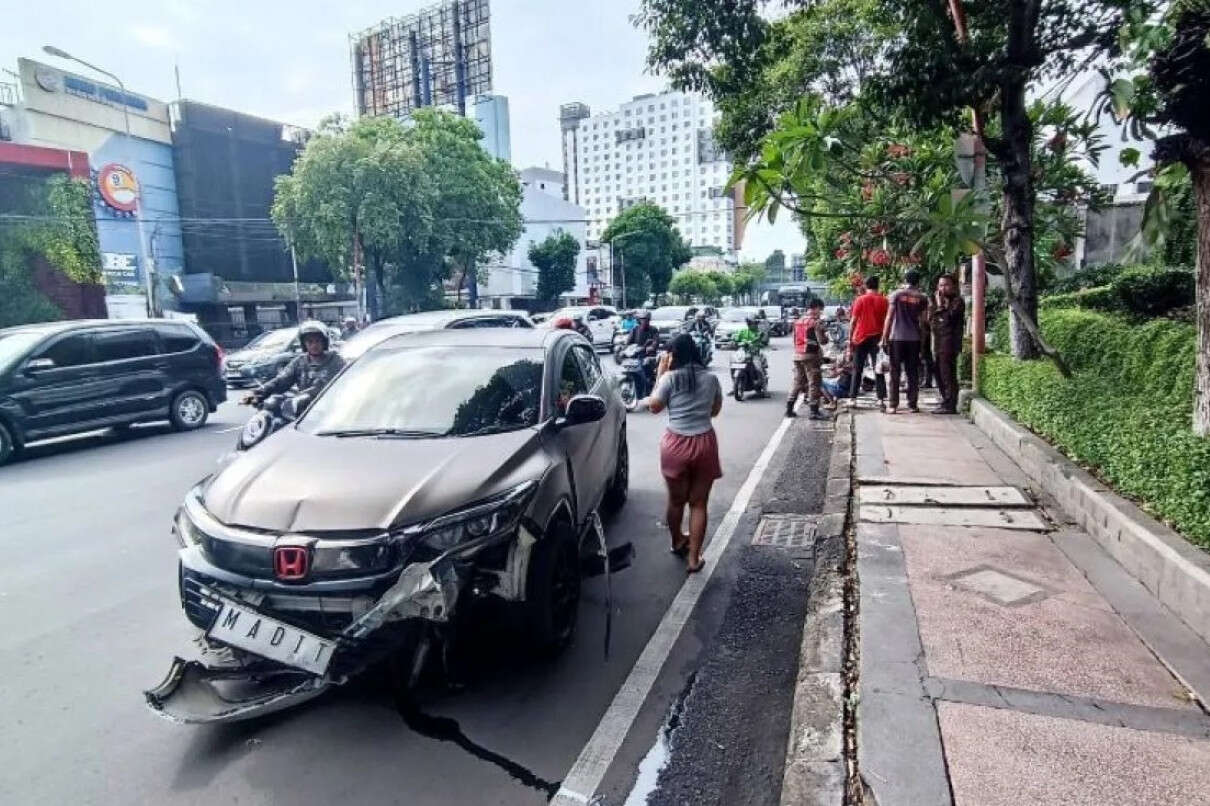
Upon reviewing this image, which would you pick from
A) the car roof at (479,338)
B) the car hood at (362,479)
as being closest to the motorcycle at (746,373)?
the car roof at (479,338)

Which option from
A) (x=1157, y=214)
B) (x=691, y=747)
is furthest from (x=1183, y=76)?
(x=691, y=747)

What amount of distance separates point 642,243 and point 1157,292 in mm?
48029

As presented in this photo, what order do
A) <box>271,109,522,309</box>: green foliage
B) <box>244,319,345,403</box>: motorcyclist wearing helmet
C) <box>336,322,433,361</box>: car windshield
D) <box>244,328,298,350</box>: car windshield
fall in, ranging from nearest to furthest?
<box>244,319,345,403</box>: motorcyclist wearing helmet → <box>336,322,433,361</box>: car windshield → <box>244,328,298,350</box>: car windshield → <box>271,109,522,309</box>: green foliage

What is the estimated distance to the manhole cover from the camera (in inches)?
206

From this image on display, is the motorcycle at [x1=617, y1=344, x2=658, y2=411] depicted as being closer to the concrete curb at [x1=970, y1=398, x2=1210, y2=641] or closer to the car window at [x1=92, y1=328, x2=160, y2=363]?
the concrete curb at [x1=970, y1=398, x2=1210, y2=641]

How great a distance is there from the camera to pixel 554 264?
165 feet

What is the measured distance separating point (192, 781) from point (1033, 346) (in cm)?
836

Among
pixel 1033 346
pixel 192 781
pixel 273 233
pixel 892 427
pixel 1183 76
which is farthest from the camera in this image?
pixel 273 233

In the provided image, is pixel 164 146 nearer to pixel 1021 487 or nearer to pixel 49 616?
pixel 49 616

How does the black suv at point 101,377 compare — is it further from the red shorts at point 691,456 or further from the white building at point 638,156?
the white building at point 638,156

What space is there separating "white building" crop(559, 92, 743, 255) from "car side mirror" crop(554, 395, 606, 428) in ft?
399

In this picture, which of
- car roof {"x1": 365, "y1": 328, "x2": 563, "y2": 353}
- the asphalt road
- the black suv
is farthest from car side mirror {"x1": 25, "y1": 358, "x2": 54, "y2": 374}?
car roof {"x1": 365, "y1": 328, "x2": 563, "y2": 353}

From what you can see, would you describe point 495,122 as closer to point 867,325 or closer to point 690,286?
point 690,286

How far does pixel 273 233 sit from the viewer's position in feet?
120
